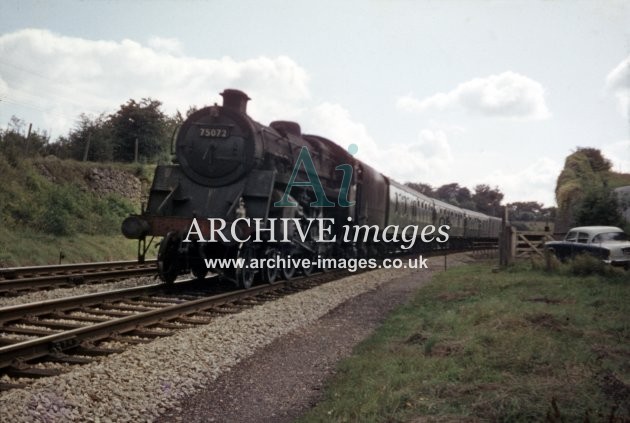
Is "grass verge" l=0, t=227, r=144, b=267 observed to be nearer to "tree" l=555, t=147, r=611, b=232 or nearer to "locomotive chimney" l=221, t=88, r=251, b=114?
"locomotive chimney" l=221, t=88, r=251, b=114

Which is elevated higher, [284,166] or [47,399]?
[284,166]

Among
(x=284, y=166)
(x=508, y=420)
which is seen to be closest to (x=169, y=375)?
(x=508, y=420)

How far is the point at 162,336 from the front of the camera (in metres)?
6.31

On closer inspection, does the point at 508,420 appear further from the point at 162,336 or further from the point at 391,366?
the point at 162,336

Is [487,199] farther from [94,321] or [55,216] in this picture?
[94,321]

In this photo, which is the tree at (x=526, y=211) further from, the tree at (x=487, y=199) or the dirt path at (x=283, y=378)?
the dirt path at (x=283, y=378)

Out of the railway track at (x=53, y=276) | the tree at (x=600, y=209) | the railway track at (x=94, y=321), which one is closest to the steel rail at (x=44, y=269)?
the railway track at (x=53, y=276)

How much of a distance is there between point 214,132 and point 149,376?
21.7 feet

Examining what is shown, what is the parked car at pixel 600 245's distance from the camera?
12.9 meters

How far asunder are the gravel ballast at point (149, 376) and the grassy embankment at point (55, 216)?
9509mm

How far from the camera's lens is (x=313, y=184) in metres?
12.6

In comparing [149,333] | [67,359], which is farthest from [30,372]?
[149,333]

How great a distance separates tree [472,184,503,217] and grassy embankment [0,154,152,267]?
5343 centimetres

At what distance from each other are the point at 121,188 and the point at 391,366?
21.4m
